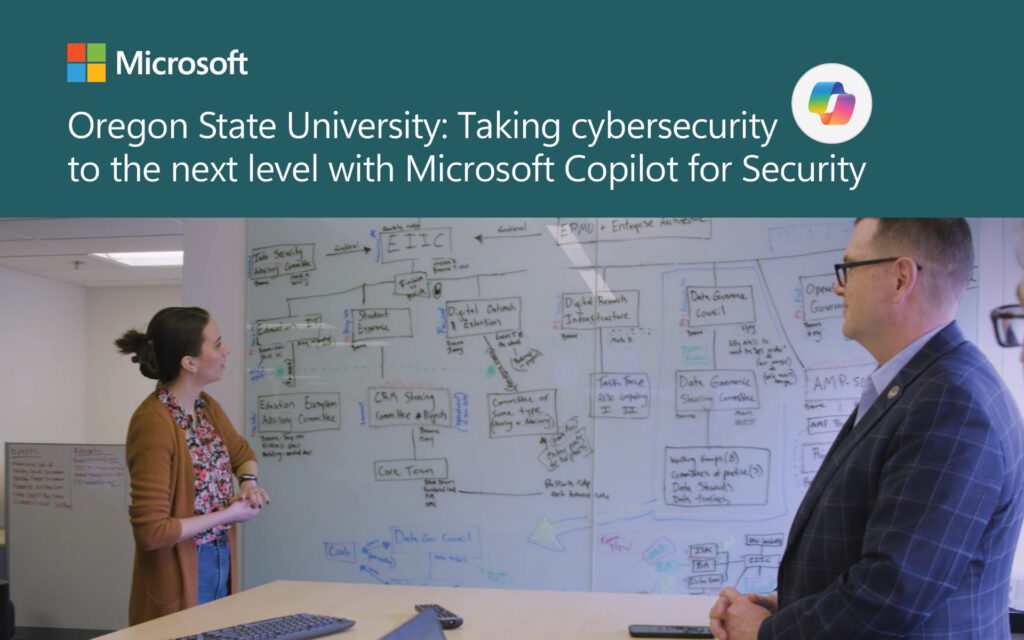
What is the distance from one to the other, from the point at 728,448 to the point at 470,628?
197cm

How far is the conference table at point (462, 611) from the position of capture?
1.92 m

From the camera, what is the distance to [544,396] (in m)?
3.76

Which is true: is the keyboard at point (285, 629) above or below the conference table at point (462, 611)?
above

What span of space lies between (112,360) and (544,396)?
692cm

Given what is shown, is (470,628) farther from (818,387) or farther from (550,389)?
(818,387)

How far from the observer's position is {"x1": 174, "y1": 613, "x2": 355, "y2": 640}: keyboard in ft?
5.75

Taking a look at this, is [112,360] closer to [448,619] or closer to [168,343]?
[168,343]

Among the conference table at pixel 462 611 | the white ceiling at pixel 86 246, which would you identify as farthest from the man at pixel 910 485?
the white ceiling at pixel 86 246

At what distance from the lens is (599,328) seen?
3746mm

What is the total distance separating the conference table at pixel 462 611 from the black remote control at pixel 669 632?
40 millimetres
